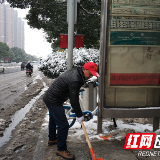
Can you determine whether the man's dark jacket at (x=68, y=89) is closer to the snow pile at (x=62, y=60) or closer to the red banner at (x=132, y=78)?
the red banner at (x=132, y=78)

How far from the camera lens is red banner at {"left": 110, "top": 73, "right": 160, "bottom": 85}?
3.74 m

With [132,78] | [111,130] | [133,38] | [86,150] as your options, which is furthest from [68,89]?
[111,130]

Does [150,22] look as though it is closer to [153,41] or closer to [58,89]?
[153,41]

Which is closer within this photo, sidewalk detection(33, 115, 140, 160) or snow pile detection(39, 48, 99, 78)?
sidewalk detection(33, 115, 140, 160)

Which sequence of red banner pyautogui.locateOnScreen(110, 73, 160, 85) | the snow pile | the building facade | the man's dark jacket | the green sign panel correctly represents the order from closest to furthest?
the man's dark jacket < the green sign panel < red banner pyautogui.locateOnScreen(110, 73, 160, 85) < the snow pile < the building facade

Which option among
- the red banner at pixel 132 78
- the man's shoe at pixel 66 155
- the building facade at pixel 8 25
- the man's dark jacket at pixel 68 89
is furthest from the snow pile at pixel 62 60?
the building facade at pixel 8 25

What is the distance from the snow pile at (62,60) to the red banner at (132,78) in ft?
9.97

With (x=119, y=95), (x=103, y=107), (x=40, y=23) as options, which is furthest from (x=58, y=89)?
(x=40, y=23)

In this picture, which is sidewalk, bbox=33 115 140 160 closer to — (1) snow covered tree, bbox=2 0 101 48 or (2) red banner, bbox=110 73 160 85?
(2) red banner, bbox=110 73 160 85

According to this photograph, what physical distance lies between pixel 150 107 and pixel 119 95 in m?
0.70

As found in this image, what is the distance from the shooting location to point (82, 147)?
3.51 m

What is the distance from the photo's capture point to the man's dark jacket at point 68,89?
9.34 feet

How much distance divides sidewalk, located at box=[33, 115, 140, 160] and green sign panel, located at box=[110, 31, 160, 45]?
2006 mm

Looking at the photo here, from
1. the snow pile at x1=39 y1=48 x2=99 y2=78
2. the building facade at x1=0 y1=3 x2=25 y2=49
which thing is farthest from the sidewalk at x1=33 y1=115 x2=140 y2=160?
the building facade at x1=0 y1=3 x2=25 y2=49
